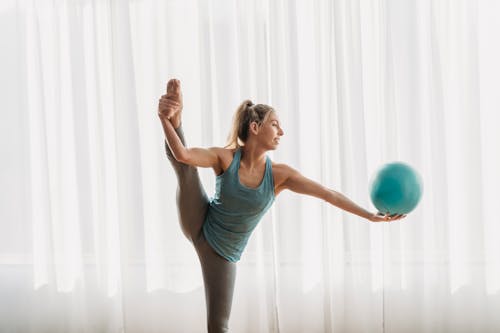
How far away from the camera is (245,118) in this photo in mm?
2570

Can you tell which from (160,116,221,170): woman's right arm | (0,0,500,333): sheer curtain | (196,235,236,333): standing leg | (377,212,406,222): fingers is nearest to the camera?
(160,116,221,170): woman's right arm

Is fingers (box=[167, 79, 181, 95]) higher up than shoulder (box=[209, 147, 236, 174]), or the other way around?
fingers (box=[167, 79, 181, 95])

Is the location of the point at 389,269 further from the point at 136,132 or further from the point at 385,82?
the point at 136,132

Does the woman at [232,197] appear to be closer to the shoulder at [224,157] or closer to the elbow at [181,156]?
the shoulder at [224,157]

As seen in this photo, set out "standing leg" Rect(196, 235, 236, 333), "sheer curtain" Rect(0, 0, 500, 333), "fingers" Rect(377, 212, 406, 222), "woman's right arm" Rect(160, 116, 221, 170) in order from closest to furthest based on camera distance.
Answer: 1. "woman's right arm" Rect(160, 116, 221, 170)
2. "fingers" Rect(377, 212, 406, 222)
3. "standing leg" Rect(196, 235, 236, 333)
4. "sheer curtain" Rect(0, 0, 500, 333)

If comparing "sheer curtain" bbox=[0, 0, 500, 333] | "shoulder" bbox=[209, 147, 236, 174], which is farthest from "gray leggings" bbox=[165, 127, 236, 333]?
"sheer curtain" bbox=[0, 0, 500, 333]

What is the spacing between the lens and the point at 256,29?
348cm

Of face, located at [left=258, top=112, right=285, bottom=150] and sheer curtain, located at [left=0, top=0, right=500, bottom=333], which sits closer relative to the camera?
face, located at [left=258, top=112, right=285, bottom=150]

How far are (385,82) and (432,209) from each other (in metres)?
0.71

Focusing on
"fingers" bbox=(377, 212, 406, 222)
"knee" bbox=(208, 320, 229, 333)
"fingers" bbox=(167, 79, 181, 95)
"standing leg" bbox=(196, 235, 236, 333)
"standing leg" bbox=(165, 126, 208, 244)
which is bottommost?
"knee" bbox=(208, 320, 229, 333)

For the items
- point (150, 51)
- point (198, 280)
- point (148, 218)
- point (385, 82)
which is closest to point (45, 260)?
point (148, 218)

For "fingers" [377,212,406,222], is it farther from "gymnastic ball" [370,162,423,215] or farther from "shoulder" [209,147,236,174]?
"shoulder" [209,147,236,174]

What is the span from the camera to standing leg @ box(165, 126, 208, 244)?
98.3 inches

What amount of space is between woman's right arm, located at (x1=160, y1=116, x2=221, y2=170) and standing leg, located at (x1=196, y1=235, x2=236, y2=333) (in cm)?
33
